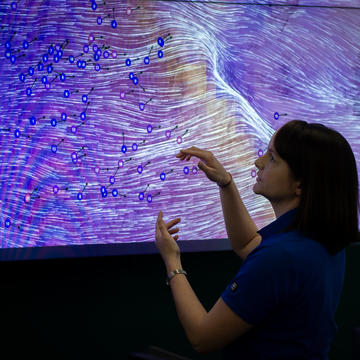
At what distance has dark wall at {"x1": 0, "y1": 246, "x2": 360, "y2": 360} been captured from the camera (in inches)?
88.4

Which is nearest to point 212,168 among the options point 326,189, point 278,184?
point 278,184

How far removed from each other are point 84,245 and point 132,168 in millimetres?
384

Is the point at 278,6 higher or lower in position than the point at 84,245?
higher

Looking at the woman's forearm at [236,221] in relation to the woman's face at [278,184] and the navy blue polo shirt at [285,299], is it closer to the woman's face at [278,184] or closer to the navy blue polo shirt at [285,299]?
the woman's face at [278,184]

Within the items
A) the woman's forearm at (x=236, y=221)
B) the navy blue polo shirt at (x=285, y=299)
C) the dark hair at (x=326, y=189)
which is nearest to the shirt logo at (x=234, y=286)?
the navy blue polo shirt at (x=285, y=299)

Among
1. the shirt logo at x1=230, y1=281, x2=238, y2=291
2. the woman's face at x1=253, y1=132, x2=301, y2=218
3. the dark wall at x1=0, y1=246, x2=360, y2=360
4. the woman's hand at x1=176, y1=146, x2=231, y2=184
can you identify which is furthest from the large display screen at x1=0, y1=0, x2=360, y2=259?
the shirt logo at x1=230, y1=281, x2=238, y2=291

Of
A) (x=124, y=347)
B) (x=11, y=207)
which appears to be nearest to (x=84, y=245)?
(x=11, y=207)

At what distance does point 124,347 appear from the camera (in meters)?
2.38

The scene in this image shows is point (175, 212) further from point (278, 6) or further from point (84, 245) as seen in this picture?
point (278, 6)

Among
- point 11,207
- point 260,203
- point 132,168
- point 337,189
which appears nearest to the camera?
point 337,189

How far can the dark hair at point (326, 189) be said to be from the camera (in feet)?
4.06

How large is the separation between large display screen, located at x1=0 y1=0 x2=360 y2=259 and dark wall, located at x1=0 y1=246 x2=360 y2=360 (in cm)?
16

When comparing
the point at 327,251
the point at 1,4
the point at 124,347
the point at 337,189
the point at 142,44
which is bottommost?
the point at 124,347

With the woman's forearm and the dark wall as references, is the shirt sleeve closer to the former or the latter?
the woman's forearm
